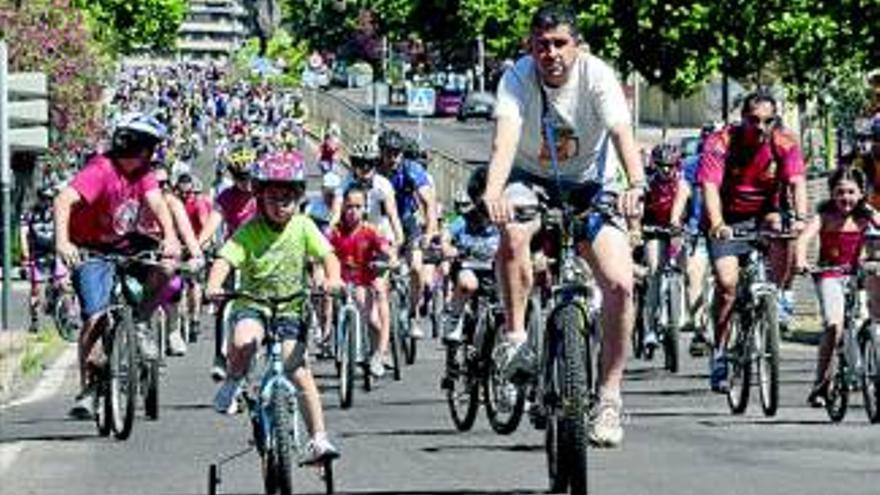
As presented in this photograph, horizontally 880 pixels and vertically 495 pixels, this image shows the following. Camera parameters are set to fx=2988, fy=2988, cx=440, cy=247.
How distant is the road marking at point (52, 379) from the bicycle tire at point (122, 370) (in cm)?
317

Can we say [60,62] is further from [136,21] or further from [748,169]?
[136,21]

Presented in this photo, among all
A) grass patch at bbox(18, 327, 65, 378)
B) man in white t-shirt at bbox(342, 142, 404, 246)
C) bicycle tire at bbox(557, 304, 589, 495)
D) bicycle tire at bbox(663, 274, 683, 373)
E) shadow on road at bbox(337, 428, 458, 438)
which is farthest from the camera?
grass patch at bbox(18, 327, 65, 378)

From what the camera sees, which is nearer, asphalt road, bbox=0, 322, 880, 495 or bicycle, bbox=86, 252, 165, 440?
asphalt road, bbox=0, 322, 880, 495

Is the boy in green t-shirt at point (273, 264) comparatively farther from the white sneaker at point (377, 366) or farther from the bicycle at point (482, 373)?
the white sneaker at point (377, 366)

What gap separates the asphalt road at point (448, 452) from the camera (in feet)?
43.9

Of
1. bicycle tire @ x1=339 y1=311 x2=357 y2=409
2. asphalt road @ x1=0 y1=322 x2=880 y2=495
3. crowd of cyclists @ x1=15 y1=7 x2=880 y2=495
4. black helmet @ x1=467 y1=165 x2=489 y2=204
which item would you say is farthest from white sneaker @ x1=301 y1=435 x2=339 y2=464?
bicycle tire @ x1=339 y1=311 x2=357 y2=409

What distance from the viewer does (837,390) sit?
56.4 ft

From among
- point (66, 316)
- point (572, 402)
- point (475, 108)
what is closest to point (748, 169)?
point (572, 402)

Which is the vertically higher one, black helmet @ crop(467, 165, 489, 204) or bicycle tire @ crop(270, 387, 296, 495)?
black helmet @ crop(467, 165, 489, 204)

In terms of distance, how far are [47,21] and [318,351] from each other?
43.5 m

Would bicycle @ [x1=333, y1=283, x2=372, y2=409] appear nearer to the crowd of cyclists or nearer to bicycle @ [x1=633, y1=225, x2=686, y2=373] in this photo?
the crowd of cyclists

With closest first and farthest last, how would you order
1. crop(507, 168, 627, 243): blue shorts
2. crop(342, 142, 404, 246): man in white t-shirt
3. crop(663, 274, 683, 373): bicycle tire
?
1. crop(507, 168, 627, 243): blue shorts
2. crop(342, 142, 404, 246): man in white t-shirt
3. crop(663, 274, 683, 373): bicycle tire

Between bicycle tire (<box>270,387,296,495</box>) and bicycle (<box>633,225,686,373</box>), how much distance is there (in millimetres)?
10367

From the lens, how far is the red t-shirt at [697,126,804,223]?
1772 centimetres
